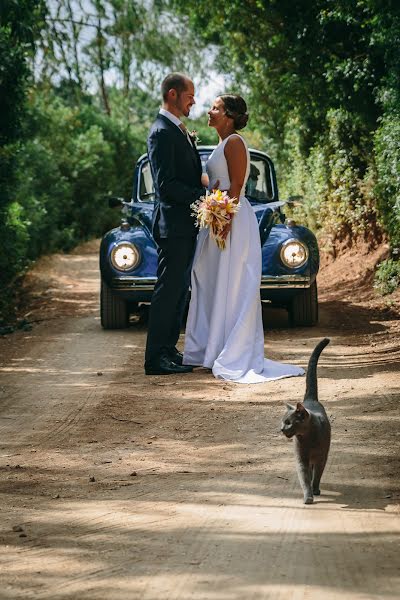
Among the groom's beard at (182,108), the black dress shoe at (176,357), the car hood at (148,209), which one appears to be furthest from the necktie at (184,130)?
the car hood at (148,209)

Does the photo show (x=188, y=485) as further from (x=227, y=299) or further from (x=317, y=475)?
(x=227, y=299)

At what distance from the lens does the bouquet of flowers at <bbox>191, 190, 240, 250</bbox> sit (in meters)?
8.34

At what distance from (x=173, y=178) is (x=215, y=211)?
0.43 m

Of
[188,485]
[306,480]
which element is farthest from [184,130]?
[306,480]

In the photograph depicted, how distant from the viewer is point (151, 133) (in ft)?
27.6

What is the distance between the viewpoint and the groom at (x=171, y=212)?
8352 mm

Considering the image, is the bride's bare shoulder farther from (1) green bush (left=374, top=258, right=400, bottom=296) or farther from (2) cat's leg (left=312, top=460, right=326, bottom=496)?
(1) green bush (left=374, top=258, right=400, bottom=296)

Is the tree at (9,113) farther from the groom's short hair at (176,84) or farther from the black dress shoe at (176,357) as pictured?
the black dress shoe at (176,357)

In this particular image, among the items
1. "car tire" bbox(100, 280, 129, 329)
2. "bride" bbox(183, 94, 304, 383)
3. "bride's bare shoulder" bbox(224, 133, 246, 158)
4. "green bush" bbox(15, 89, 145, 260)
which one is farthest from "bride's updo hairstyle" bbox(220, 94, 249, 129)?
"green bush" bbox(15, 89, 145, 260)

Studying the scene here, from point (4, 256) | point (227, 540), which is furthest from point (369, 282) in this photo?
point (227, 540)

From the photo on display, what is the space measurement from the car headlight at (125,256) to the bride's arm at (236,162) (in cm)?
233

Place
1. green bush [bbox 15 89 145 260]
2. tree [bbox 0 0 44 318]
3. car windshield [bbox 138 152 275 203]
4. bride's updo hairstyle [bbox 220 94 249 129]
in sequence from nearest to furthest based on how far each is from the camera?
bride's updo hairstyle [bbox 220 94 249 129] → car windshield [bbox 138 152 275 203] → tree [bbox 0 0 44 318] → green bush [bbox 15 89 145 260]

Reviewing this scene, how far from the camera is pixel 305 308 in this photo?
1109 centimetres

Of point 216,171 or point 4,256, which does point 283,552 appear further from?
point 4,256
